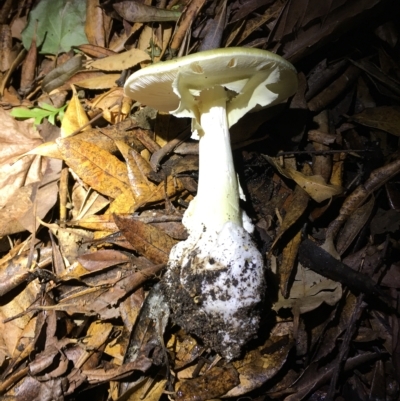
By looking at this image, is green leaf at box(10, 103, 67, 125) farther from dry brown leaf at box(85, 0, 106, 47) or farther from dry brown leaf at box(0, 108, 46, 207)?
dry brown leaf at box(85, 0, 106, 47)

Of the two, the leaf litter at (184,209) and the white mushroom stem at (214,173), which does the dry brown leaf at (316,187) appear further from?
the white mushroom stem at (214,173)

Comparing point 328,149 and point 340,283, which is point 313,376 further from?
point 328,149

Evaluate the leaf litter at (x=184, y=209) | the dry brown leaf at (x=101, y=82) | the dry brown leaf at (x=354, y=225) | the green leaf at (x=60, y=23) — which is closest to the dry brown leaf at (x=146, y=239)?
the leaf litter at (x=184, y=209)

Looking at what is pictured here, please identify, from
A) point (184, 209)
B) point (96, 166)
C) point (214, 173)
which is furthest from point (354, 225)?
point (96, 166)

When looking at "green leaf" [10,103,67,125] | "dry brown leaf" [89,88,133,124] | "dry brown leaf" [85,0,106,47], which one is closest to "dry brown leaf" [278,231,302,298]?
"dry brown leaf" [89,88,133,124]

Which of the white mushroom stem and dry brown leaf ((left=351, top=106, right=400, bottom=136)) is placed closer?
the white mushroom stem

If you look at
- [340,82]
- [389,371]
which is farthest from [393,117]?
[389,371]
